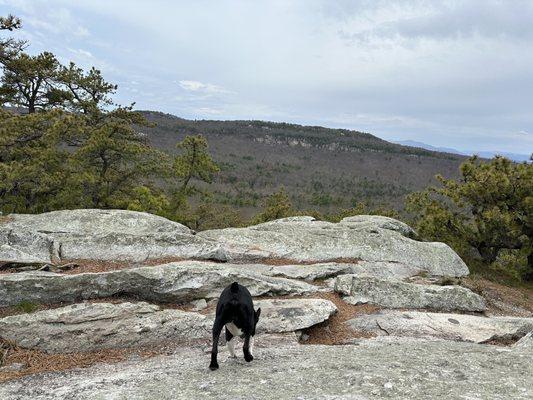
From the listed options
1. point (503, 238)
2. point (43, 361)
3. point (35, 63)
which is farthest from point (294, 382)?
point (35, 63)

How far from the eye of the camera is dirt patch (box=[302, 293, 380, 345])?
35.1 ft

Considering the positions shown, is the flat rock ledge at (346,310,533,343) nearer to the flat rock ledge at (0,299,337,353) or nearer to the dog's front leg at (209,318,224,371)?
the flat rock ledge at (0,299,337,353)

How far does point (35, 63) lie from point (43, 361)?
91.0ft

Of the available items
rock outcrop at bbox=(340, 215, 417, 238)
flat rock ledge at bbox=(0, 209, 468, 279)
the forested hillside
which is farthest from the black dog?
the forested hillside

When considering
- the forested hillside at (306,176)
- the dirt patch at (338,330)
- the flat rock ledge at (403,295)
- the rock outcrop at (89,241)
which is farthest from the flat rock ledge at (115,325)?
the forested hillside at (306,176)

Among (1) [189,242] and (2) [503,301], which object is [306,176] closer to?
(2) [503,301]

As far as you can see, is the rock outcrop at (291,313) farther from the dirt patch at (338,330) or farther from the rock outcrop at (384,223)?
the rock outcrop at (384,223)

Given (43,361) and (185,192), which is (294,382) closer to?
(43,361)

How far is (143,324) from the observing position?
10070mm

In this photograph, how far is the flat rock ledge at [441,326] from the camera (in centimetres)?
1134

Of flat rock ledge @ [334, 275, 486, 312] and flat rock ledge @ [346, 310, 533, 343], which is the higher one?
flat rock ledge @ [334, 275, 486, 312]

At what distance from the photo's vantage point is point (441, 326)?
38.5ft

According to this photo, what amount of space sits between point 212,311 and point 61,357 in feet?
12.5

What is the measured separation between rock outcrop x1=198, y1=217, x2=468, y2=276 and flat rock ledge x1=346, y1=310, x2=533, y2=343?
577cm
